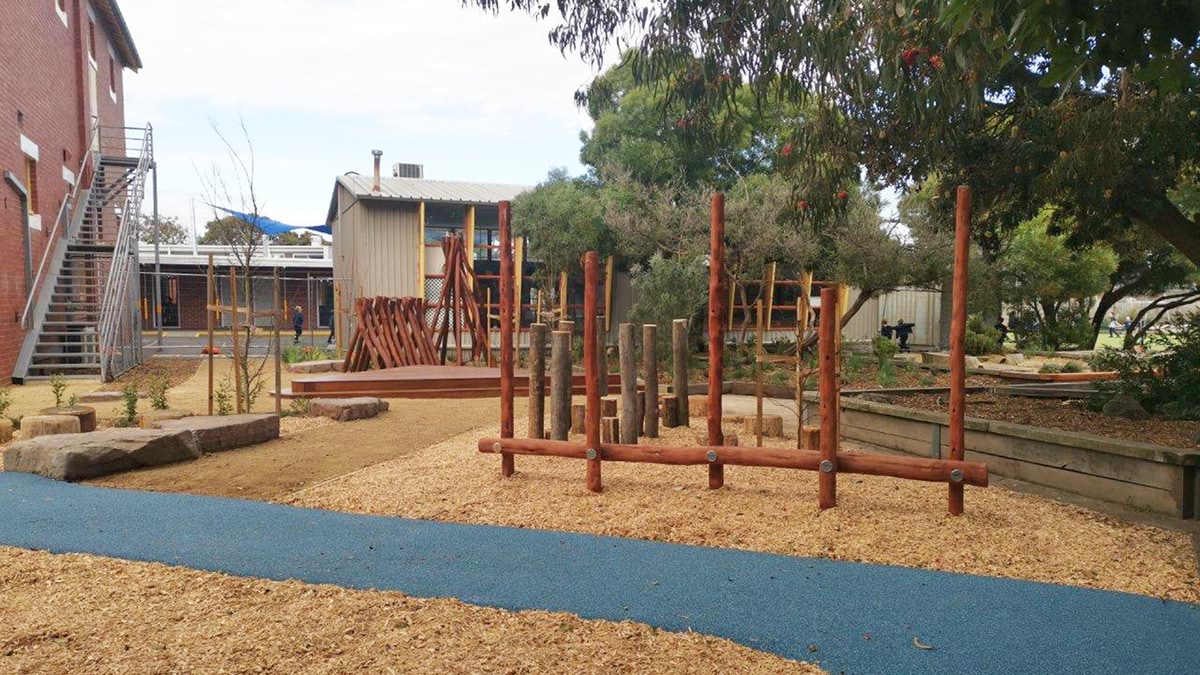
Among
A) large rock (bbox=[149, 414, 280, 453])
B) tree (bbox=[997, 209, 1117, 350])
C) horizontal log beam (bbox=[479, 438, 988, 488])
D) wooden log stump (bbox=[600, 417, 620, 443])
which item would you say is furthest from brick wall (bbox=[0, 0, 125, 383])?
tree (bbox=[997, 209, 1117, 350])

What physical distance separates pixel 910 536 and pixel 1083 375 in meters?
10.4

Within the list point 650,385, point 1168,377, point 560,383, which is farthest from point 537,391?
point 1168,377

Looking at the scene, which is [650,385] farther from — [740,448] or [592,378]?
[740,448]

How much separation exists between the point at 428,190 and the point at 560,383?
16.5m

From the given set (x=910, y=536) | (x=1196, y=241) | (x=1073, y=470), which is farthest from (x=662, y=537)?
(x=1196, y=241)

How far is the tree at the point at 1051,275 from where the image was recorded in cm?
2108

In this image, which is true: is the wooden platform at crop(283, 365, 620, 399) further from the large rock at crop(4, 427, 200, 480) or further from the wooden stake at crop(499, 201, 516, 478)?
the wooden stake at crop(499, 201, 516, 478)

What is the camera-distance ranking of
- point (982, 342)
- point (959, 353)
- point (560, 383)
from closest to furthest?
point (959, 353) < point (560, 383) < point (982, 342)

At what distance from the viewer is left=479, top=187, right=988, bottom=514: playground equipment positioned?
A: 510cm

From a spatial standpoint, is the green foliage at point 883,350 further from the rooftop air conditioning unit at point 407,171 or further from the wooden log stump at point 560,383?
the rooftop air conditioning unit at point 407,171

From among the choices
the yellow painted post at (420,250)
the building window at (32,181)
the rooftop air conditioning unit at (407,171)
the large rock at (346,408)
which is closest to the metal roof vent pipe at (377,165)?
the yellow painted post at (420,250)

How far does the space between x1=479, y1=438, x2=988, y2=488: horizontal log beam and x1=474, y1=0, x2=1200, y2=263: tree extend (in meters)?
2.19

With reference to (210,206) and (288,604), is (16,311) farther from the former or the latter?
(288,604)

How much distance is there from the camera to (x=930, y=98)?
20.3ft
